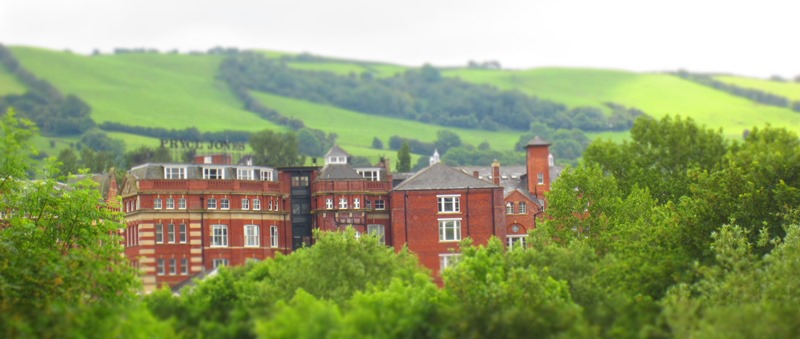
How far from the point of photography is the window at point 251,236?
17888 centimetres

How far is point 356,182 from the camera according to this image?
17988 centimetres

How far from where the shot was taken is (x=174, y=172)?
179375 mm

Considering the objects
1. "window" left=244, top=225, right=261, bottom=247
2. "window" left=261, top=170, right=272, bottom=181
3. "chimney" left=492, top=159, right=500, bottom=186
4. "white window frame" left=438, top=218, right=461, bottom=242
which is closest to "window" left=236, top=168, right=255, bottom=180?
"window" left=261, top=170, right=272, bottom=181

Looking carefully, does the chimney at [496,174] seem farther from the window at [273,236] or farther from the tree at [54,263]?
the tree at [54,263]

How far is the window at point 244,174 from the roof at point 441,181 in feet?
56.3

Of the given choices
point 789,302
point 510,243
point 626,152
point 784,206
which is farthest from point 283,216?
point 789,302

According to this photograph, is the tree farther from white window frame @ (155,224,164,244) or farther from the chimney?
the chimney

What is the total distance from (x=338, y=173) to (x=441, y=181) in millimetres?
11844

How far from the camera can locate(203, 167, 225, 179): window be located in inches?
7106

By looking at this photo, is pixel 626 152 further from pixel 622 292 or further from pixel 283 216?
pixel 622 292

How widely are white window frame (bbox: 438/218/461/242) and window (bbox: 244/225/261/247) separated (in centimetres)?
1941

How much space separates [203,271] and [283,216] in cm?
1466

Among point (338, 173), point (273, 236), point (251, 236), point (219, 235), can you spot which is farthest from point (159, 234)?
point (338, 173)

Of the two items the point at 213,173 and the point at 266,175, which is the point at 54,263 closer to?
the point at 213,173
